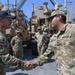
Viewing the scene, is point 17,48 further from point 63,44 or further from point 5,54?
point 63,44

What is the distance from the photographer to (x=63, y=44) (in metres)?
4.11

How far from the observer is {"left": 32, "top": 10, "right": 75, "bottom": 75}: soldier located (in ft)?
13.3

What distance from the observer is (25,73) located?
10.2m

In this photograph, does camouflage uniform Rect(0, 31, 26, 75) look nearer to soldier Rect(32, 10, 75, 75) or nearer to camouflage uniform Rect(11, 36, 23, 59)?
soldier Rect(32, 10, 75, 75)

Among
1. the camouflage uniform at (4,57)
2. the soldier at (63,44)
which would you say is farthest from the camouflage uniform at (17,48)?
the soldier at (63,44)

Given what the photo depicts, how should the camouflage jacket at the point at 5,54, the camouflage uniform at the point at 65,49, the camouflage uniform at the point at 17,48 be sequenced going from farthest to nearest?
the camouflage uniform at the point at 17,48, the camouflage jacket at the point at 5,54, the camouflage uniform at the point at 65,49

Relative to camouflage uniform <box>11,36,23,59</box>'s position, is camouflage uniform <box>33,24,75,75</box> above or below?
above

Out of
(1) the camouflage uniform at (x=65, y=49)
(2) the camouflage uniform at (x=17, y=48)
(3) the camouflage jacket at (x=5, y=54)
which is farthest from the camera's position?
(2) the camouflage uniform at (x=17, y=48)

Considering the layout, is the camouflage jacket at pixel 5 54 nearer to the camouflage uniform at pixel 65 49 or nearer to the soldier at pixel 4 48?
the soldier at pixel 4 48

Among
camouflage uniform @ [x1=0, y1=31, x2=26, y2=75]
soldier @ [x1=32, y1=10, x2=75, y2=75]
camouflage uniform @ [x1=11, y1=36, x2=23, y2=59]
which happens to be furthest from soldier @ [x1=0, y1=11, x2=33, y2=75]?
camouflage uniform @ [x1=11, y1=36, x2=23, y2=59]

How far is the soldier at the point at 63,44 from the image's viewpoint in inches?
160

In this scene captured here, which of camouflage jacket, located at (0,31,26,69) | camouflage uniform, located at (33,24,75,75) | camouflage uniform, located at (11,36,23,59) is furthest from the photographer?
camouflage uniform, located at (11,36,23,59)

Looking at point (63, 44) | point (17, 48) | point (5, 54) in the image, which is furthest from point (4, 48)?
point (17, 48)

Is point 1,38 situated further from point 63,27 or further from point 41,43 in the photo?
point 41,43
